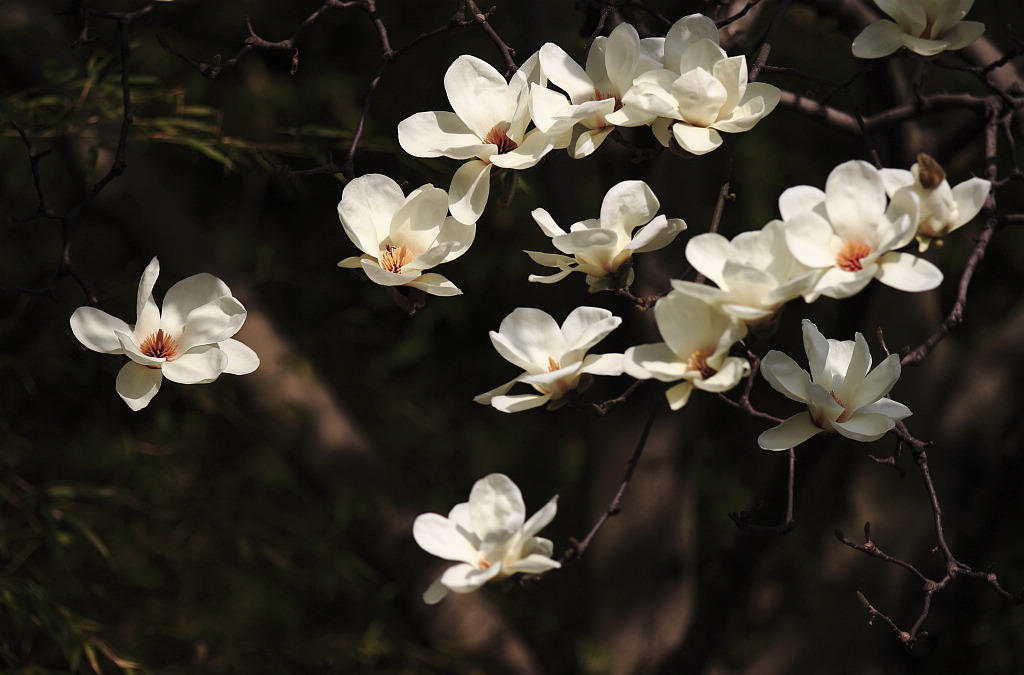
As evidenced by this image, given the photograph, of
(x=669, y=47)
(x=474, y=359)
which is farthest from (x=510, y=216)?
(x=669, y=47)

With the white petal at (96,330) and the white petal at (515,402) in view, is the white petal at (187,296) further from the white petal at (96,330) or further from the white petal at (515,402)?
the white petal at (515,402)

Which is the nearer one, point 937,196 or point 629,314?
point 937,196

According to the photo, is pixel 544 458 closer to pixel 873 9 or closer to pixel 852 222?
pixel 873 9

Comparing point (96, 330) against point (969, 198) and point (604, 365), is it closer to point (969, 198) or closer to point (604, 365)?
point (604, 365)

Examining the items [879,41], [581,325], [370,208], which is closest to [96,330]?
[370,208]

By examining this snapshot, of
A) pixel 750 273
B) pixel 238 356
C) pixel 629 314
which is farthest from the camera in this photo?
pixel 629 314

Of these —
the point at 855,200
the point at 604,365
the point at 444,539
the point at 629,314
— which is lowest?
the point at 629,314
